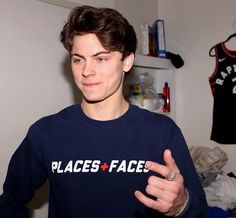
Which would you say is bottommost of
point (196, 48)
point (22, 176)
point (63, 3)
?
point (22, 176)

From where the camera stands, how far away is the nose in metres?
1.02

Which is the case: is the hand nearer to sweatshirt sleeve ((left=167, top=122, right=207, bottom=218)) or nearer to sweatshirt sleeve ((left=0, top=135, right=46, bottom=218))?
sweatshirt sleeve ((left=167, top=122, right=207, bottom=218))

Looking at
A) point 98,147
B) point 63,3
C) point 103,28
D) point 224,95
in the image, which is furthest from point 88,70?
point 224,95

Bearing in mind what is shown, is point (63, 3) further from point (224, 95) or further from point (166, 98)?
point (224, 95)

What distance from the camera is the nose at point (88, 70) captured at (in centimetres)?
102

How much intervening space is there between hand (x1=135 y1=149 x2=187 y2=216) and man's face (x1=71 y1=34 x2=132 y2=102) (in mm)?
363

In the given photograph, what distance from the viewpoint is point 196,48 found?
2.12 m

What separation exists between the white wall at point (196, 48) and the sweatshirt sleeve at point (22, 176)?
1287 millimetres

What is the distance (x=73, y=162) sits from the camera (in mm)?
1045

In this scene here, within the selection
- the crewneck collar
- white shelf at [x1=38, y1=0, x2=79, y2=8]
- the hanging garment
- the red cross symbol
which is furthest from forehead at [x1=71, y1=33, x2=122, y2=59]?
the hanging garment

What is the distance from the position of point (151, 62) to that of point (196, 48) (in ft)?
1.17

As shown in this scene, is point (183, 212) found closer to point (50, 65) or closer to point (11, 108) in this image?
point (11, 108)

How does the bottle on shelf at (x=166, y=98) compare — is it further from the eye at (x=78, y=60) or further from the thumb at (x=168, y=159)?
the thumb at (x=168, y=159)

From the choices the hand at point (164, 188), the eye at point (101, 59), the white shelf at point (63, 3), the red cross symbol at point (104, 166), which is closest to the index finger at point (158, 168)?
the hand at point (164, 188)
